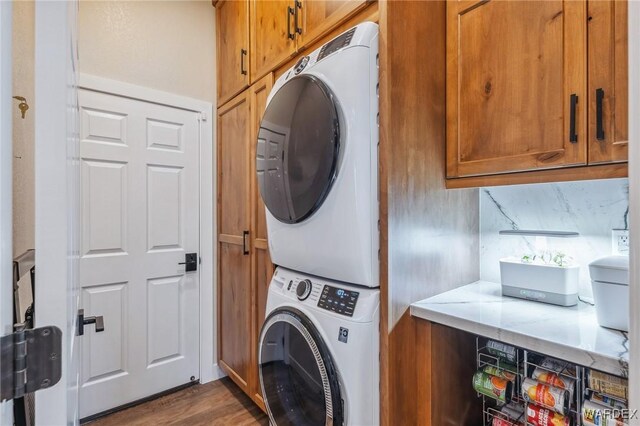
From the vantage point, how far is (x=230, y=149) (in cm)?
222

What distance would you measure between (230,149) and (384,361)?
5.51 feet

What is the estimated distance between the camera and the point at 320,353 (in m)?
1.14

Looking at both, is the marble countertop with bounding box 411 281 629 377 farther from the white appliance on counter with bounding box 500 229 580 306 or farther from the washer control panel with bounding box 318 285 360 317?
the washer control panel with bounding box 318 285 360 317

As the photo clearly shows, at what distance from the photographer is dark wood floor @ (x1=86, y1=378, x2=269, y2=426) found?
6.35ft

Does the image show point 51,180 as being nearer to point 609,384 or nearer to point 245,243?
point 609,384

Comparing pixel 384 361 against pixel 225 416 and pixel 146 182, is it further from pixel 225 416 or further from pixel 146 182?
pixel 146 182

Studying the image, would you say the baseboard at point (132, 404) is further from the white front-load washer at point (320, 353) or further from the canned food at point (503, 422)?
the canned food at point (503, 422)

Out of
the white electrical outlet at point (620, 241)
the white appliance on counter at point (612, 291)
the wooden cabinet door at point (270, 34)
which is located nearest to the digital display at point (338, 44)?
the wooden cabinet door at point (270, 34)

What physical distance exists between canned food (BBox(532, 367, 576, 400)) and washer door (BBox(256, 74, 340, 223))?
93 cm

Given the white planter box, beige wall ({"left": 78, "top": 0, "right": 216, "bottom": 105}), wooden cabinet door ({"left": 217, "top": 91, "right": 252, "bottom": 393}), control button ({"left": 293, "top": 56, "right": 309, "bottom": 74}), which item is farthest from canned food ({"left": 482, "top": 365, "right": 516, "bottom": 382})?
beige wall ({"left": 78, "top": 0, "right": 216, "bottom": 105})

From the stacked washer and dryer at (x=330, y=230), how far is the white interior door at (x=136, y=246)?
118 centimetres

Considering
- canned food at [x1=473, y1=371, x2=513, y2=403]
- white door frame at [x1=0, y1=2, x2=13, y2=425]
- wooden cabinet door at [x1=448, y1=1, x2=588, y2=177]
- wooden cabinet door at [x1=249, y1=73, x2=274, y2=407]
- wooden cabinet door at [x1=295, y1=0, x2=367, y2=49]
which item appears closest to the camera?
white door frame at [x1=0, y1=2, x2=13, y2=425]

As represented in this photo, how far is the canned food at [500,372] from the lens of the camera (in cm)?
116

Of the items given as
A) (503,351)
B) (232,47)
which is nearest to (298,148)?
(503,351)
